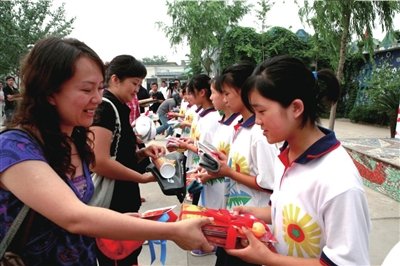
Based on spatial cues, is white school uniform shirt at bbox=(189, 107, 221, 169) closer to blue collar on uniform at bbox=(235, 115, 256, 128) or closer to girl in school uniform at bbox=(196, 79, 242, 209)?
girl in school uniform at bbox=(196, 79, 242, 209)

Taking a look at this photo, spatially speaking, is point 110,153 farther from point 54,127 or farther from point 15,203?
point 15,203

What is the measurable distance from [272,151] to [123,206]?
0.93 m

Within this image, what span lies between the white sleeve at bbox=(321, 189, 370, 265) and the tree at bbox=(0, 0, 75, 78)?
11009 millimetres

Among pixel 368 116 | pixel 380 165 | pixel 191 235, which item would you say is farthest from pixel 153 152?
pixel 368 116

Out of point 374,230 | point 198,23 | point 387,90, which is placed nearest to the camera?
point 374,230

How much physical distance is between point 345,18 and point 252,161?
480cm

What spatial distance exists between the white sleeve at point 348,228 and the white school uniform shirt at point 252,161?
2.46 ft

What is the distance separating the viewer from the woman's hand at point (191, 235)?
3.47 ft

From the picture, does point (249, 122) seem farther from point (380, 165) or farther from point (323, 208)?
point (380, 165)

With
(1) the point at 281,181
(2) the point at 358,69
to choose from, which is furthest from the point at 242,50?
(1) the point at 281,181

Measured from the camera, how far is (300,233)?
3.89ft

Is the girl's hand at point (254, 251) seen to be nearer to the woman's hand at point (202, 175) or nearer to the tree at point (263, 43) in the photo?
the woman's hand at point (202, 175)

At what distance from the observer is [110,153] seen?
1895 millimetres

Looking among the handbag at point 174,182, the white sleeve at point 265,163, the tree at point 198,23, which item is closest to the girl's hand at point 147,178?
the handbag at point 174,182
